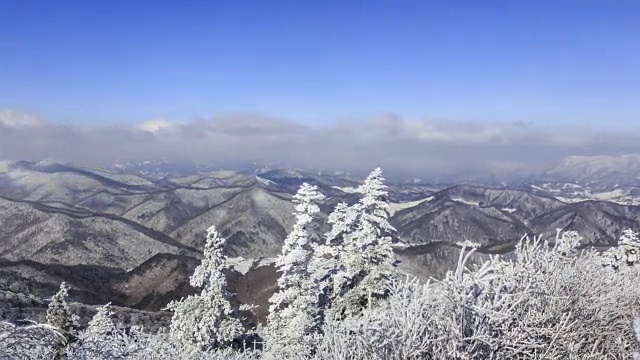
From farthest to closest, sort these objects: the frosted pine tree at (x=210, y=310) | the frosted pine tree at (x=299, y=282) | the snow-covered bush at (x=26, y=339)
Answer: the frosted pine tree at (x=210, y=310)
the frosted pine tree at (x=299, y=282)
the snow-covered bush at (x=26, y=339)

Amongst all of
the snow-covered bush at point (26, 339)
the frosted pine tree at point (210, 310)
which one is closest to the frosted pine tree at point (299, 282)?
the frosted pine tree at point (210, 310)

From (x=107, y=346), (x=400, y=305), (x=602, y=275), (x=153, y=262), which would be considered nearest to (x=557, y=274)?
(x=602, y=275)

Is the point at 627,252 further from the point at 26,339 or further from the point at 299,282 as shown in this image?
the point at 26,339

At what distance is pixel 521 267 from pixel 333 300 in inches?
629

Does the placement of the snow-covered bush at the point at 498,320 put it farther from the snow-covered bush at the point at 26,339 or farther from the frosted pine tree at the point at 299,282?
the frosted pine tree at the point at 299,282

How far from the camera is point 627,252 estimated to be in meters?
39.9

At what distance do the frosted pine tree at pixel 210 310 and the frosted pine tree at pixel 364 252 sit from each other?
10.1m

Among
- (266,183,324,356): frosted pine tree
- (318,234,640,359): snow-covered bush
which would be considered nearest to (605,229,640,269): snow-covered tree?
(266,183,324,356): frosted pine tree

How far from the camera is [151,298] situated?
5773 inches

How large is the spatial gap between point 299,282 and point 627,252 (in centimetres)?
2601

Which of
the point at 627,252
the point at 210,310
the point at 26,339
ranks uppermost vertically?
the point at 26,339

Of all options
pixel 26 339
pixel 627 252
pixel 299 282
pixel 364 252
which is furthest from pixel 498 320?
pixel 627 252

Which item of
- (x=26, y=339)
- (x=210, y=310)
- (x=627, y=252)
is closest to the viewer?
(x=26, y=339)

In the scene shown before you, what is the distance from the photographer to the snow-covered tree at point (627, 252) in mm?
38825
